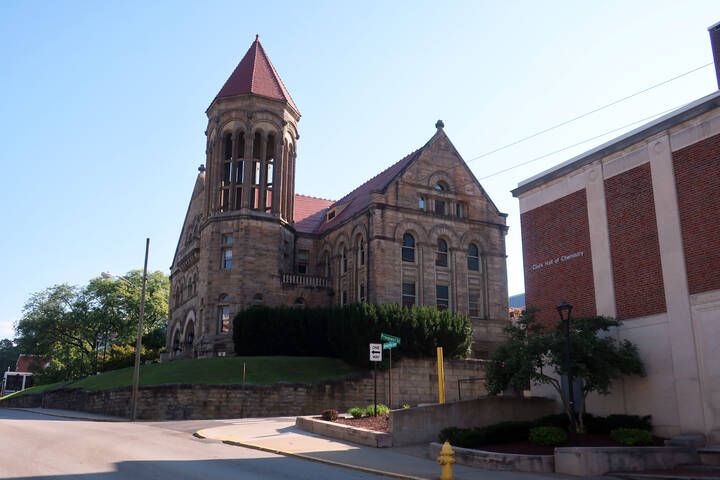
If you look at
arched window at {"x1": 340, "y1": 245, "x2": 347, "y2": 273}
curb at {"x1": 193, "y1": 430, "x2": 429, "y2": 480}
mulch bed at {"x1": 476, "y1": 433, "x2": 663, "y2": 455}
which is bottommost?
curb at {"x1": 193, "y1": 430, "x2": 429, "y2": 480}

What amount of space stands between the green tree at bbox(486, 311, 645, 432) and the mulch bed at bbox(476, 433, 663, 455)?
772mm

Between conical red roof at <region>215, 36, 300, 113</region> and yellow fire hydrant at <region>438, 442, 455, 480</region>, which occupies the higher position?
conical red roof at <region>215, 36, 300, 113</region>

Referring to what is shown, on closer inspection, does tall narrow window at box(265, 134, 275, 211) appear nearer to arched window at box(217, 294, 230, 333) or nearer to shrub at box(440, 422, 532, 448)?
arched window at box(217, 294, 230, 333)

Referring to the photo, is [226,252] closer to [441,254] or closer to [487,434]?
[441,254]

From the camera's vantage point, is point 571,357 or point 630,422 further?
point 630,422

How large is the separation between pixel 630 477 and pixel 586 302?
8711 millimetres

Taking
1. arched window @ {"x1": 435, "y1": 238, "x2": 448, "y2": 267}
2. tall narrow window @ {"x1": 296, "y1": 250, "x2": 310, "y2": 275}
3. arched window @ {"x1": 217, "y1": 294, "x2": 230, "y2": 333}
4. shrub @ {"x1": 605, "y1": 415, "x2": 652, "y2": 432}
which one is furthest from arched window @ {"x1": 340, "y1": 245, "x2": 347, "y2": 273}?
shrub @ {"x1": 605, "y1": 415, "x2": 652, "y2": 432}

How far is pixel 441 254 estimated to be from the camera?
152ft

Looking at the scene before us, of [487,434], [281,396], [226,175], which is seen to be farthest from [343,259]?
[487,434]

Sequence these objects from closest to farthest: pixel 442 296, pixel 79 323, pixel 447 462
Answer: pixel 447 462 → pixel 442 296 → pixel 79 323

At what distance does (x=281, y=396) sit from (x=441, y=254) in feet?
57.4

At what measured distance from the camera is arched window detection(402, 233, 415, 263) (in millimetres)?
44750

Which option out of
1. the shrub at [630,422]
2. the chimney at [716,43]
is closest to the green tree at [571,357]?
the shrub at [630,422]

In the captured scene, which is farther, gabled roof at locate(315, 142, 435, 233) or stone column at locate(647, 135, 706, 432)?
gabled roof at locate(315, 142, 435, 233)
